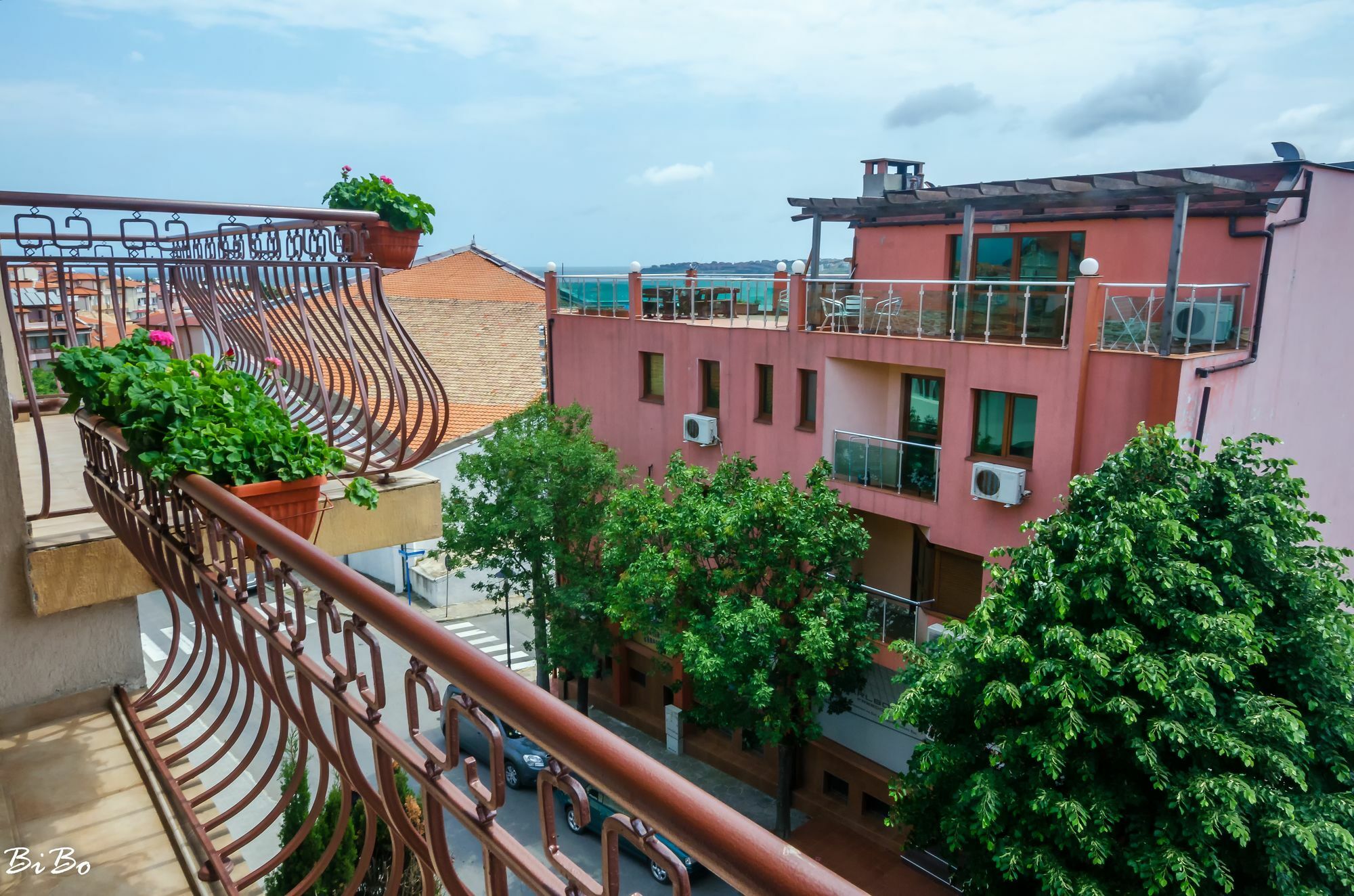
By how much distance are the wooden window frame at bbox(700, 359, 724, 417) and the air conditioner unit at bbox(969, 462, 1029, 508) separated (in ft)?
14.7

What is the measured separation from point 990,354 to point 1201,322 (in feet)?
6.91

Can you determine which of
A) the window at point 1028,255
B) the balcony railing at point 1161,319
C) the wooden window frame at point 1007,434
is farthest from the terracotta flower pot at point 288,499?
the window at point 1028,255

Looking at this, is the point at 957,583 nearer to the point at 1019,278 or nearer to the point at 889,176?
the point at 1019,278

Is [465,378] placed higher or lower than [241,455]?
lower

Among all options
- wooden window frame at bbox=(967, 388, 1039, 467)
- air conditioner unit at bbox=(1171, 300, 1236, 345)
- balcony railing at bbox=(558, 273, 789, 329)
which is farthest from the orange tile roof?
air conditioner unit at bbox=(1171, 300, 1236, 345)

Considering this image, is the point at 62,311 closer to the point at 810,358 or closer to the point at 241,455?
the point at 241,455

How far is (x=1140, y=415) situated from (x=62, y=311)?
9217 millimetres

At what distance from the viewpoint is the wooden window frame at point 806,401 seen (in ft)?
42.0

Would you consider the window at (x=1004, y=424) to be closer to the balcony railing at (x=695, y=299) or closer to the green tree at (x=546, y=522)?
the balcony railing at (x=695, y=299)

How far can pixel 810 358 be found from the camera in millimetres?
12680

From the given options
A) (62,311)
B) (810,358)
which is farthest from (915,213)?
(62,311)

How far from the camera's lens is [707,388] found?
1439cm

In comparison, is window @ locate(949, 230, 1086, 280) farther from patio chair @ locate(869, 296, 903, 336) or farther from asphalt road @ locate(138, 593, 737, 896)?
asphalt road @ locate(138, 593, 737, 896)

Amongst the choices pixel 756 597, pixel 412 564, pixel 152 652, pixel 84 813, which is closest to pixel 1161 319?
pixel 756 597
